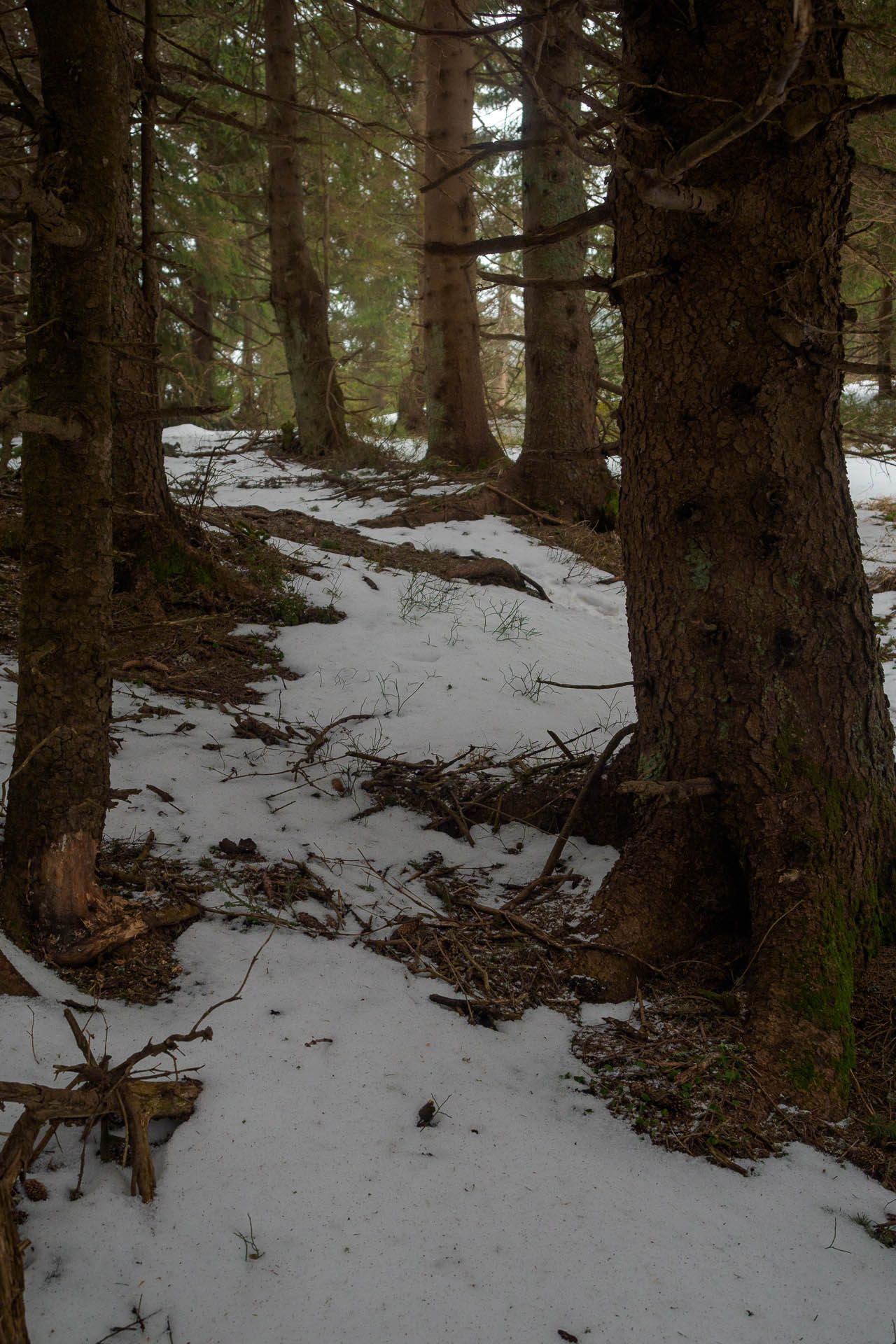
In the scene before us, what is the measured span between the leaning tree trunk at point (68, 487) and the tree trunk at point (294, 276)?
A: 8.12 metres

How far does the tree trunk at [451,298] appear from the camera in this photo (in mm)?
9195

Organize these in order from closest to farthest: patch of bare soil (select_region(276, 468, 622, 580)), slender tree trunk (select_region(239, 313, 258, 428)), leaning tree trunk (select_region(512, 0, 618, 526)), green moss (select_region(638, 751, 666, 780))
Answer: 1. green moss (select_region(638, 751, 666, 780))
2. patch of bare soil (select_region(276, 468, 622, 580))
3. leaning tree trunk (select_region(512, 0, 618, 526))
4. slender tree trunk (select_region(239, 313, 258, 428))

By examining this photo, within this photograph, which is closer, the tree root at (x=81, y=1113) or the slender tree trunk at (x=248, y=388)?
the tree root at (x=81, y=1113)

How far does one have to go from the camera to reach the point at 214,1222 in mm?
1675

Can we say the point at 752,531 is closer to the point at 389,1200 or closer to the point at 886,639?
the point at 389,1200

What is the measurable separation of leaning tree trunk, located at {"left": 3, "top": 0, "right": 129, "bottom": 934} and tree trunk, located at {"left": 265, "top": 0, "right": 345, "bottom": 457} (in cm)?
812

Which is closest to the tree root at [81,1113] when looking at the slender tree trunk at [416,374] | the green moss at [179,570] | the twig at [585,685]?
the twig at [585,685]

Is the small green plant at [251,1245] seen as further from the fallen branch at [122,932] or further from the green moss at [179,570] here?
the green moss at [179,570]

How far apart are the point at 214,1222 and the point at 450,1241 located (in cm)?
47

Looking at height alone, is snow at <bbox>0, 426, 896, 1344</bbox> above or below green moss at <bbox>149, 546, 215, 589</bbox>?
below

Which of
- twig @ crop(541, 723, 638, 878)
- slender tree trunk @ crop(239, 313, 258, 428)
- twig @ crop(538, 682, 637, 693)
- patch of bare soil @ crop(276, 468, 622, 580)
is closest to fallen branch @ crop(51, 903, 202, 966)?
twig @ crop(541, 723, 638, 878)

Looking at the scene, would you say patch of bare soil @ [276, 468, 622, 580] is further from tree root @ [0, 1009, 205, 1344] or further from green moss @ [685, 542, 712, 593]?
tree root @ [0, 1009, 205, 1344]

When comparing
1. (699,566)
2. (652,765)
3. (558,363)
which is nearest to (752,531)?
(699,566)

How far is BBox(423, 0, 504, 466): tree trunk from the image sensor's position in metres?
9.20
